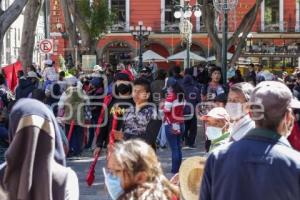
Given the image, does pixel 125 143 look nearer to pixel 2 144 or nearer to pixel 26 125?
pixel 26 125

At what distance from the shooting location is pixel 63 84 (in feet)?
48.6

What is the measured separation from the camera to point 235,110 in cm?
613

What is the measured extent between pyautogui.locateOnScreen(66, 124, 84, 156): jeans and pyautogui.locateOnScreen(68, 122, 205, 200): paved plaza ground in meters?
0.19

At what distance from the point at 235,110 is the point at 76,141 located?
787cm

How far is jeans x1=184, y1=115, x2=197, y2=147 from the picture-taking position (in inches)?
597

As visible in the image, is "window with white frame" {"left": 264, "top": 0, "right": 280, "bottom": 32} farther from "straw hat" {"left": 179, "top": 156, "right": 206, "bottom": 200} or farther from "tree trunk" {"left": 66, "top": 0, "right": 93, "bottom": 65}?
"straw hat" {"left": 179, "top": 156, "right": 206, "bottom": 200}

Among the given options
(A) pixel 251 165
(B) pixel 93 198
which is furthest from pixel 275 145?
(B) pixel 93 198

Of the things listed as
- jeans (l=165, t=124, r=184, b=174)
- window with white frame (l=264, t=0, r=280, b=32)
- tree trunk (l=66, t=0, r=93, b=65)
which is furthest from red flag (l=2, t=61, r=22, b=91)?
window with white frame (l=264, t=0, r=280, b=32)

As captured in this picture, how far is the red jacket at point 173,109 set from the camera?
11.0m

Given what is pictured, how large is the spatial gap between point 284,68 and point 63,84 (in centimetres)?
3261

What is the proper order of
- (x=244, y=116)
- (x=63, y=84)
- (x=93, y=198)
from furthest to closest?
(x=63, y=84) < (x=93, y=198) < (x=244, y=116)

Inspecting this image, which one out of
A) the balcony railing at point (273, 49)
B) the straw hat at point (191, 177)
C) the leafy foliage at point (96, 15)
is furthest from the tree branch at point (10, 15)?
the balcony railing at point (273, 49)

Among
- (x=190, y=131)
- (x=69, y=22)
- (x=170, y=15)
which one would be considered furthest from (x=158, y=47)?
(x=190, y=131)

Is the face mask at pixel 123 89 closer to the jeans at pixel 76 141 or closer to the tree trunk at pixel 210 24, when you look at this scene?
the jeans at pixel 76 141
